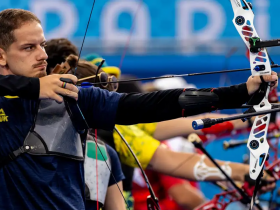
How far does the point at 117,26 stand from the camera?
21.8 ft

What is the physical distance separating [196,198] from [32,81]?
7.29ft

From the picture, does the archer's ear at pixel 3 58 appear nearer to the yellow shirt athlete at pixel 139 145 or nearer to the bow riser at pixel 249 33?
the bow riser at pixel 249 33

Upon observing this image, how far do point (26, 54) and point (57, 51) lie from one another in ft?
2.95

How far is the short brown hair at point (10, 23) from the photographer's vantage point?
1978 mm

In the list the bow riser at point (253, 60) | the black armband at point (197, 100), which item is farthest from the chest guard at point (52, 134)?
the bow riser at point (253, 60)

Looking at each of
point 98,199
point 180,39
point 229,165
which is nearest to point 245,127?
point 229,165

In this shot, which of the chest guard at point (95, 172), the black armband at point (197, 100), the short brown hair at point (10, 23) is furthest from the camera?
the chest guard at point (95, 172)

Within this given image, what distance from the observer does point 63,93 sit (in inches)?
69.8

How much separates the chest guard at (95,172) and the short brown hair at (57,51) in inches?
25.6

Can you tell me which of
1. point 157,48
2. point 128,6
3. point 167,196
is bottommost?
point 167,196

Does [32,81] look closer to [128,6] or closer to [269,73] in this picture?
[269,73]

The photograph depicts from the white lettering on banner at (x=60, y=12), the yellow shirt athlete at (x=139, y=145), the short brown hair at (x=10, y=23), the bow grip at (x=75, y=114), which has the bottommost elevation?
the yellow shirt athlete at (x=139, y=145)

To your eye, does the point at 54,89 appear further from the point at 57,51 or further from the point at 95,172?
Result: the point at 57,51

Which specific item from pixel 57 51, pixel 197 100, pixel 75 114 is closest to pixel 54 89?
pixel 75 114
